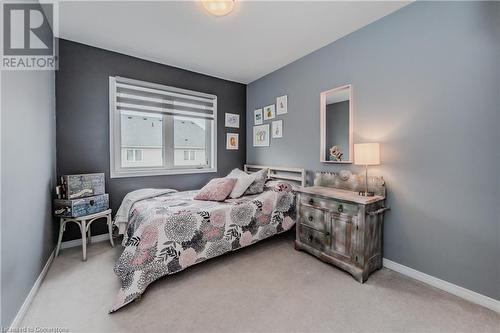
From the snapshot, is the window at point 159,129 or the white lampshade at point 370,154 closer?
the white lampshade at point 370,154

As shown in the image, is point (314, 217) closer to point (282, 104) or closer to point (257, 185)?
point (257, 185)

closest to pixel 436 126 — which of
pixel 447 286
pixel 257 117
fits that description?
pixel 447 286

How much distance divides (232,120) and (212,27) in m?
1.86

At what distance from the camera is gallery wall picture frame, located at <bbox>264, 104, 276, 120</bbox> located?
362cm

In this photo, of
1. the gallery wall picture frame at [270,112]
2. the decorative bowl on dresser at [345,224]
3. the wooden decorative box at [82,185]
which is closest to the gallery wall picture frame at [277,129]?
the gallery wall picture frame at [270,112]

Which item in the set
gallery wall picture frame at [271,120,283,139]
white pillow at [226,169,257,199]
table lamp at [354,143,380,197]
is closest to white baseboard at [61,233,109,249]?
white pillow at [226,169,257,199]

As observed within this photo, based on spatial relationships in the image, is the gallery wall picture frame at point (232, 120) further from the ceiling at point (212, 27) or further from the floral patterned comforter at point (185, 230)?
the floral patterned comforter at point (185, 230)

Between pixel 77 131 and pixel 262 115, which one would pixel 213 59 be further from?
pixel 77 131

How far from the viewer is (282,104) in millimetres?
3441

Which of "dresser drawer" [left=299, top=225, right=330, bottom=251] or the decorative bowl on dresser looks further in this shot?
"dresser drawer" [left=299, top=225, right=330, bottom=251]

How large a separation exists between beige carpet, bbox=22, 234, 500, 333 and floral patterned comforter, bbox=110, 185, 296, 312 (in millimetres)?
179

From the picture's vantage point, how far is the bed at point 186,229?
1745 millimetres

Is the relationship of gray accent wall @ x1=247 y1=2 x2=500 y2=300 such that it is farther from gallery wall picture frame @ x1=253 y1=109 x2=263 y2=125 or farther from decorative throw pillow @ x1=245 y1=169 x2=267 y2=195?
gallery wall picture frame @ x1=253 y1=109 x2=263 y2=125

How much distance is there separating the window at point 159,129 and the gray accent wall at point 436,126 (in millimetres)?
2317
